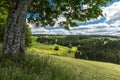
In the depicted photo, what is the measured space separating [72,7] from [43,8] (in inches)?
81.3

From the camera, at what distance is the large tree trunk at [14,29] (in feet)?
43.1

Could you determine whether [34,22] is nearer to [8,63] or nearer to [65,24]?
[65,24]

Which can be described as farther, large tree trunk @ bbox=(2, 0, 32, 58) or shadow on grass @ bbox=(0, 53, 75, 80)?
large tree trunk @ bbox=(2, 0, 32, 58)

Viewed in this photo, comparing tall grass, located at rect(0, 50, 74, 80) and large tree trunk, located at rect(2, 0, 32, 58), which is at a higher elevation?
large tree trunk, located at rect(2, 0, 32, 58)

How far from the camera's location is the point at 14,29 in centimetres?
1319

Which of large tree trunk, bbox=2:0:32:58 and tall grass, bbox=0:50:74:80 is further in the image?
large tree trunk, bbox=2:0:32:58

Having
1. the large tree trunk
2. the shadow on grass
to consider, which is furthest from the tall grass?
the large tree trunk

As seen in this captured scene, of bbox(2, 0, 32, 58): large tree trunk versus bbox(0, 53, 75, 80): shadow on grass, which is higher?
bbox(2, 0, 32, 58): large tree trunk

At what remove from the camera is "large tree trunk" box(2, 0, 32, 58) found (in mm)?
13141

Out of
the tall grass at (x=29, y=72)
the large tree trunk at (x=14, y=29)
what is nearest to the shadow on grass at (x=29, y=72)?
the tall grass at (x=29, y=72)

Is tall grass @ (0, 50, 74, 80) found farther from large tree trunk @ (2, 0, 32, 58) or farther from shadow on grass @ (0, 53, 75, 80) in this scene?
large tree trunk @ (2, 0, 32, 58)

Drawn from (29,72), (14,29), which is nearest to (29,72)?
(29,72)

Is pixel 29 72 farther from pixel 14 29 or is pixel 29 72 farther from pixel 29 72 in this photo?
pixel 14 29

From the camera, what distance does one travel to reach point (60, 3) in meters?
18.7
